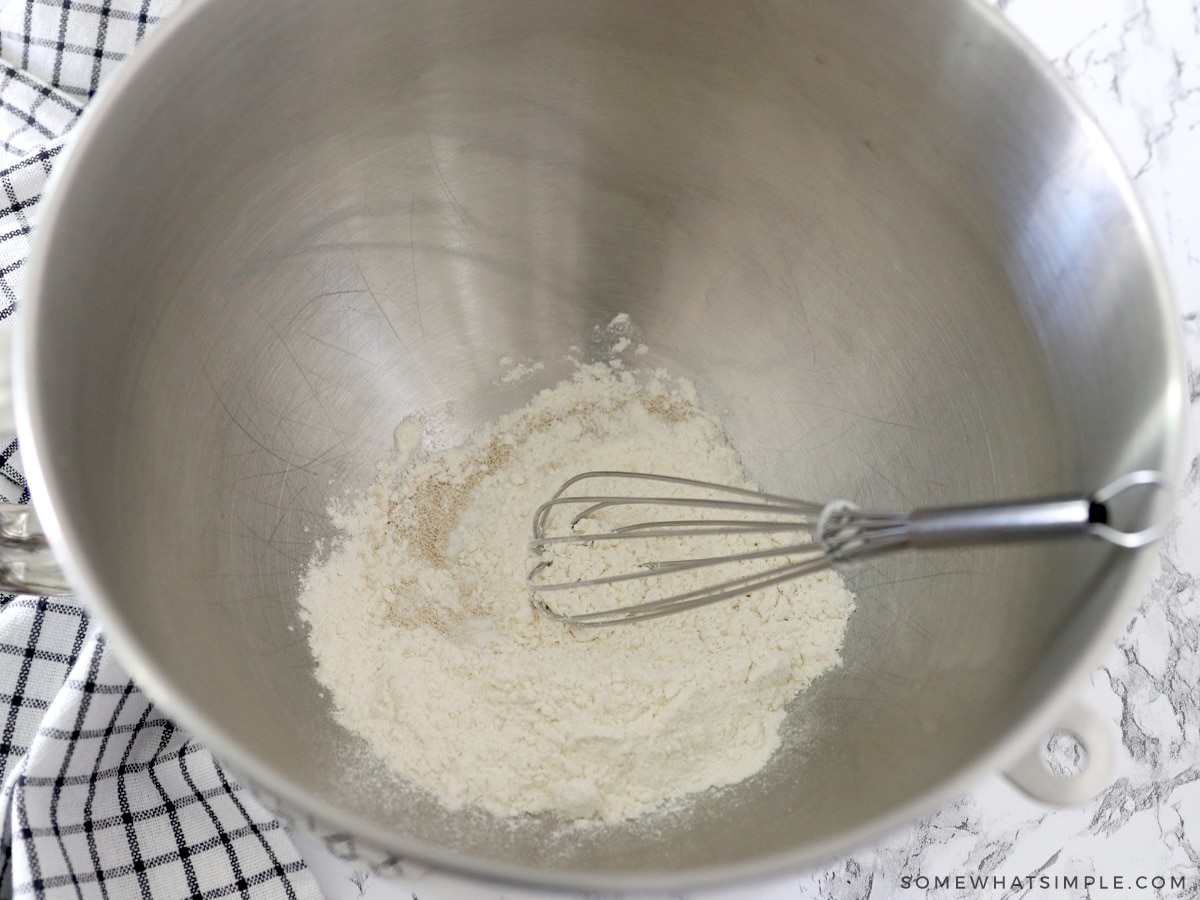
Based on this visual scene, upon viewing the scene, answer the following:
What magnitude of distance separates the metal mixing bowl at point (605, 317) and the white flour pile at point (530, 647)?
29mm

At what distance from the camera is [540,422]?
1.09 meters

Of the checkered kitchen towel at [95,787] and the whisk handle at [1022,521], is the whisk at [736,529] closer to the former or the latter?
the whisk handle at [1022,521]

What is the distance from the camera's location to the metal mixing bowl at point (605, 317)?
0.72m

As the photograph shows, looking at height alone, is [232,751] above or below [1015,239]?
below

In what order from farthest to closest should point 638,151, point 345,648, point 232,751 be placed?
point 638,151 → point 345,648 → point 232,751

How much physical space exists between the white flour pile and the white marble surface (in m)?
0.11

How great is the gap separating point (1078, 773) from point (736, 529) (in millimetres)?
383

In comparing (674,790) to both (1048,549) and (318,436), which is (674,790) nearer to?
(1048,549)

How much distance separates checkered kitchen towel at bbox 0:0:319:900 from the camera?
81cm

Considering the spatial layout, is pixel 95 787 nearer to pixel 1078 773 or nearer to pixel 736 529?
pixel 736 529

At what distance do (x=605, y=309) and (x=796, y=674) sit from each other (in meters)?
0.46

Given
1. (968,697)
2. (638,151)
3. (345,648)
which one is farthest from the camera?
(638,151)

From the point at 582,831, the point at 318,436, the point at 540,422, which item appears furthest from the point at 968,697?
the point at 318,436

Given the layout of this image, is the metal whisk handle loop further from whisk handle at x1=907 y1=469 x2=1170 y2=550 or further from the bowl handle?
the bowl handle
